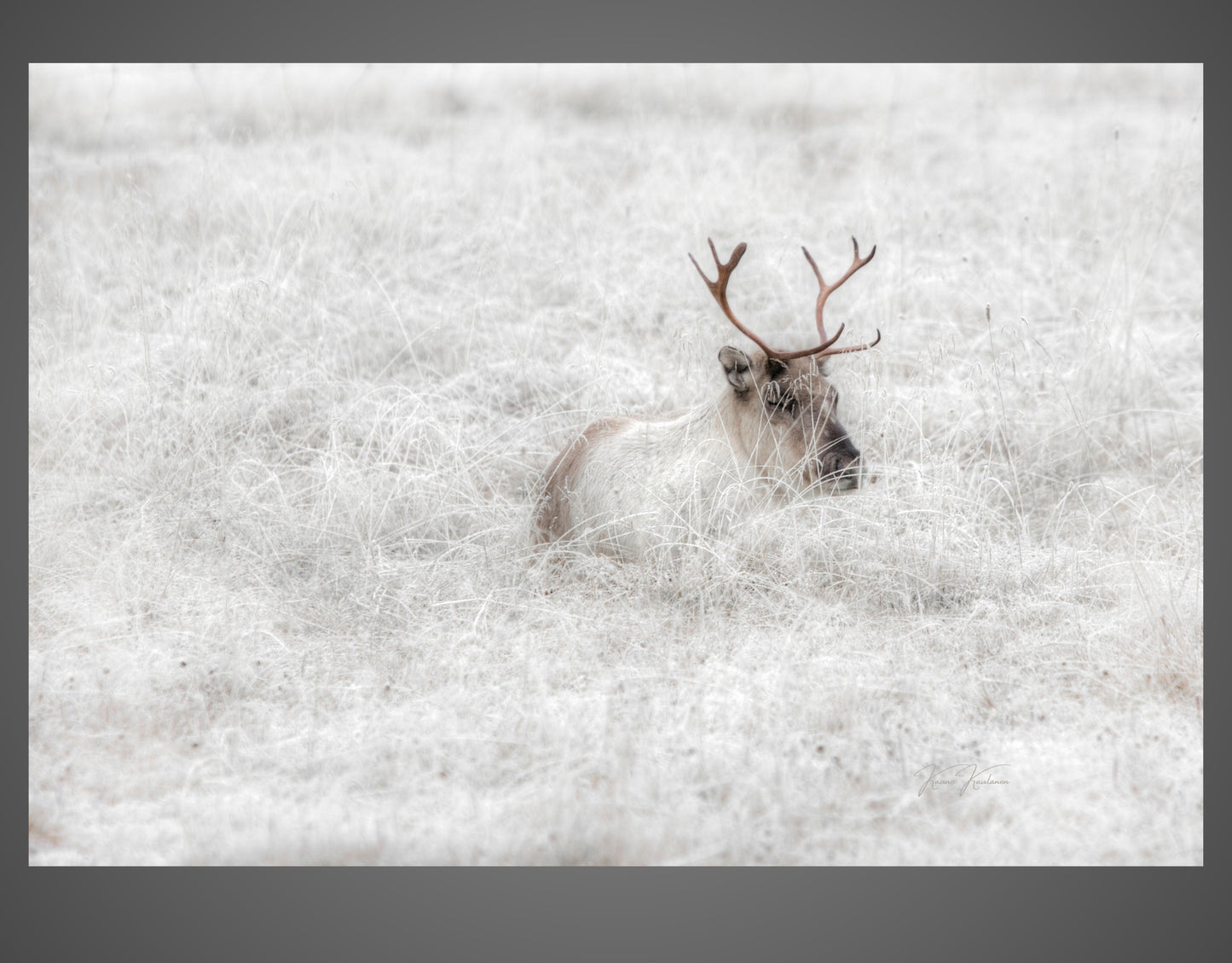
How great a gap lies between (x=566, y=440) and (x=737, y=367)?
4.22 ft

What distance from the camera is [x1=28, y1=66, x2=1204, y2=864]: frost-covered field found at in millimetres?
4312

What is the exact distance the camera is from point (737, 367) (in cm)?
533

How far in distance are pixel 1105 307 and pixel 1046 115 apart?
1882 mm

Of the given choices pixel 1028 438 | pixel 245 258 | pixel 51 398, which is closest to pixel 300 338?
pixel 245 258

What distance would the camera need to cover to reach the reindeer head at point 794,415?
5332mm

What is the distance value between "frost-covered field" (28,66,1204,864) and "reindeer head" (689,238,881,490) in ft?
0.87

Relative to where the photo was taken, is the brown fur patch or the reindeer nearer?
the reindeer

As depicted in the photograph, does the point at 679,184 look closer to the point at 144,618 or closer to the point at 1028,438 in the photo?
the point at 1028,438
